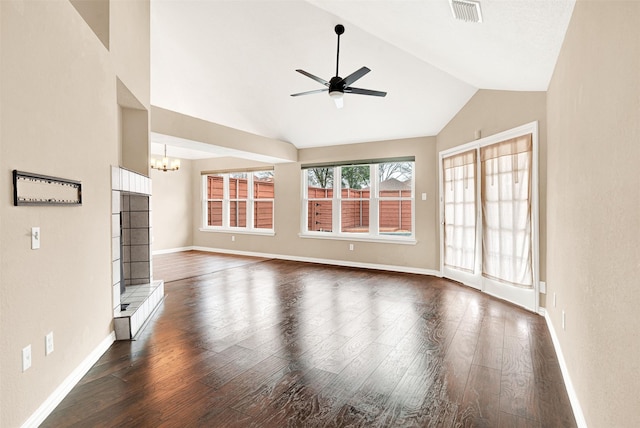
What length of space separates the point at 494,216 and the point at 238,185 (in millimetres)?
6205

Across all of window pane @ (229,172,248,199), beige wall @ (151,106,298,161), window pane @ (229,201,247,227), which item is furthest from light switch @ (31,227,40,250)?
window pane @ (229,172,248,199)

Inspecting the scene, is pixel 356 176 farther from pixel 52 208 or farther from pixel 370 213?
pixel 52 208

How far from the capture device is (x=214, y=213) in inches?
359

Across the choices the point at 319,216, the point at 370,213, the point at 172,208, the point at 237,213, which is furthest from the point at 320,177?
the point at 172,208

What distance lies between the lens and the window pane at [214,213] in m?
9.06

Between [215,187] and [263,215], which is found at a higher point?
[215,187]

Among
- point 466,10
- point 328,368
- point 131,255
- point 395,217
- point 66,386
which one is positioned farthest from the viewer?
point 395,217

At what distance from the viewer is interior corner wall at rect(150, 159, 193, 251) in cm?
834

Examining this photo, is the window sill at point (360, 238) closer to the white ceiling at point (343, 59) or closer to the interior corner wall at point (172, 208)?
the white ceiling at point (343, 59)

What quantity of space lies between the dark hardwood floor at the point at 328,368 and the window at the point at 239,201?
398 cm

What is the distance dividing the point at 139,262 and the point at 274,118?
3.49 m

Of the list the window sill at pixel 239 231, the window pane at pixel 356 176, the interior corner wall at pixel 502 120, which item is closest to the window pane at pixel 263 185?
the window sill at pixel 239 231

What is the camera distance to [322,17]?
3.94m

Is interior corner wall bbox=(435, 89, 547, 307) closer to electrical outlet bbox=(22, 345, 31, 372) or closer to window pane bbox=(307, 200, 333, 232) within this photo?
window pane bbox=(307, 200, 333, 232)
